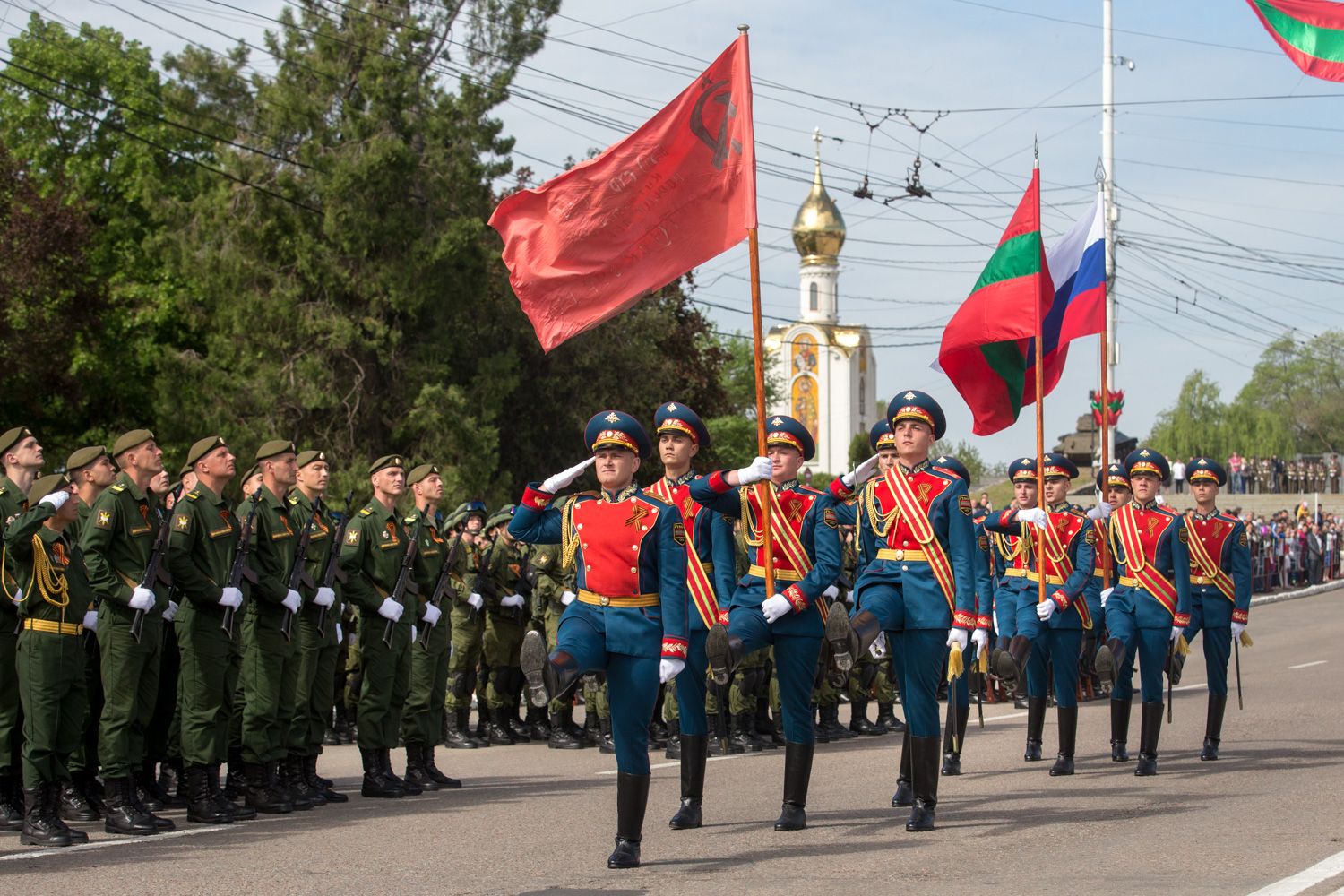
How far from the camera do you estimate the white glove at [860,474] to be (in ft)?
31.3

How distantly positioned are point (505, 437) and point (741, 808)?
90.1 ft

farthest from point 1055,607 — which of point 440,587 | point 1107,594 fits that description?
point 440,587

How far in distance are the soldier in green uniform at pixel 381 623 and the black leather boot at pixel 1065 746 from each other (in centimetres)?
419

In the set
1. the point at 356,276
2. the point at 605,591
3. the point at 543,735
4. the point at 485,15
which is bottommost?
the point at 543,735

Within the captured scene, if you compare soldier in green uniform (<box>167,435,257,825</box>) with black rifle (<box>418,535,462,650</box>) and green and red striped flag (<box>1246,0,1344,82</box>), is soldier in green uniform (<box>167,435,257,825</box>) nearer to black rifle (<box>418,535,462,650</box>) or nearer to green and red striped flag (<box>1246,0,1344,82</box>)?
black rifle (<box>418,535,462,650</box>)

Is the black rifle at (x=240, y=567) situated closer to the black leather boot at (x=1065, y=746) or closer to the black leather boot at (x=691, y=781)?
the black leather boot at (x=691, y=781)

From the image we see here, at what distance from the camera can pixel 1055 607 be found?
1197cm

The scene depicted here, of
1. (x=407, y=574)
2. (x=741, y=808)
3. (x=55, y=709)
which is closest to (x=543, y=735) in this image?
(x=407, y=574)

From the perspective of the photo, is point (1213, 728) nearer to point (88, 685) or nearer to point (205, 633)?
point (205, 633)

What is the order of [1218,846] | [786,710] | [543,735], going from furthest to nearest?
1. [543,735]
2. [786,710]
3. [1218,846]

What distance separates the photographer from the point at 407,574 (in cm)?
1126

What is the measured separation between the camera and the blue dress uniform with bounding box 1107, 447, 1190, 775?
1155 cm

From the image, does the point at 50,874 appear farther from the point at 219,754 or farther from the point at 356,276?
the point at 356,276

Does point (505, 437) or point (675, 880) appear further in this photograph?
point (505, 437)
